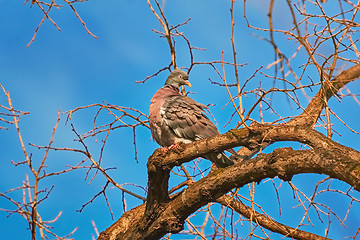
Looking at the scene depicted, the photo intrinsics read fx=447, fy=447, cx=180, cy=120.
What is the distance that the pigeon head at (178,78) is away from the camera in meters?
5.25

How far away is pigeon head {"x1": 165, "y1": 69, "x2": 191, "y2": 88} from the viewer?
17.2 feet

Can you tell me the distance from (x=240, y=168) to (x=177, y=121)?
121 cm

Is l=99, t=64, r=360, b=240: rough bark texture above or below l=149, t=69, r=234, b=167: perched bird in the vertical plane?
below

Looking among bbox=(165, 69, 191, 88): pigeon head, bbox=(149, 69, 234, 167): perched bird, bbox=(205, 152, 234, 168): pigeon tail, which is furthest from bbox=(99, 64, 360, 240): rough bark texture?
bbox=(165, 69, 191, 88): pigeon head

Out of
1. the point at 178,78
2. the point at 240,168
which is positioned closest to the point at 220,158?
the point at 240,168

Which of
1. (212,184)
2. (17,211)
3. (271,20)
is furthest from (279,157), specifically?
(17,211)

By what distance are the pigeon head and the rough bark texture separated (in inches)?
66.5

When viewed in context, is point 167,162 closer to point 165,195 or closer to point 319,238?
point 165,195

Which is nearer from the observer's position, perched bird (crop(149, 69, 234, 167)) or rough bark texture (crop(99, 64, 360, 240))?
rough bark texture (crop(99, 64, 360, 240))

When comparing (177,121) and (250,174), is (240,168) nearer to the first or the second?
(250,174)

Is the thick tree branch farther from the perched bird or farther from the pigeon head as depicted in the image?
the pigeon head

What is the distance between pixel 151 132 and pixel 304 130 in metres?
1.75

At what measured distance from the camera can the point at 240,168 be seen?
131 inches

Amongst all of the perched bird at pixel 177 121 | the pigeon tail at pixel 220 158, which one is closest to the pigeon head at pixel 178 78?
the perched bird at pixel 177 121
